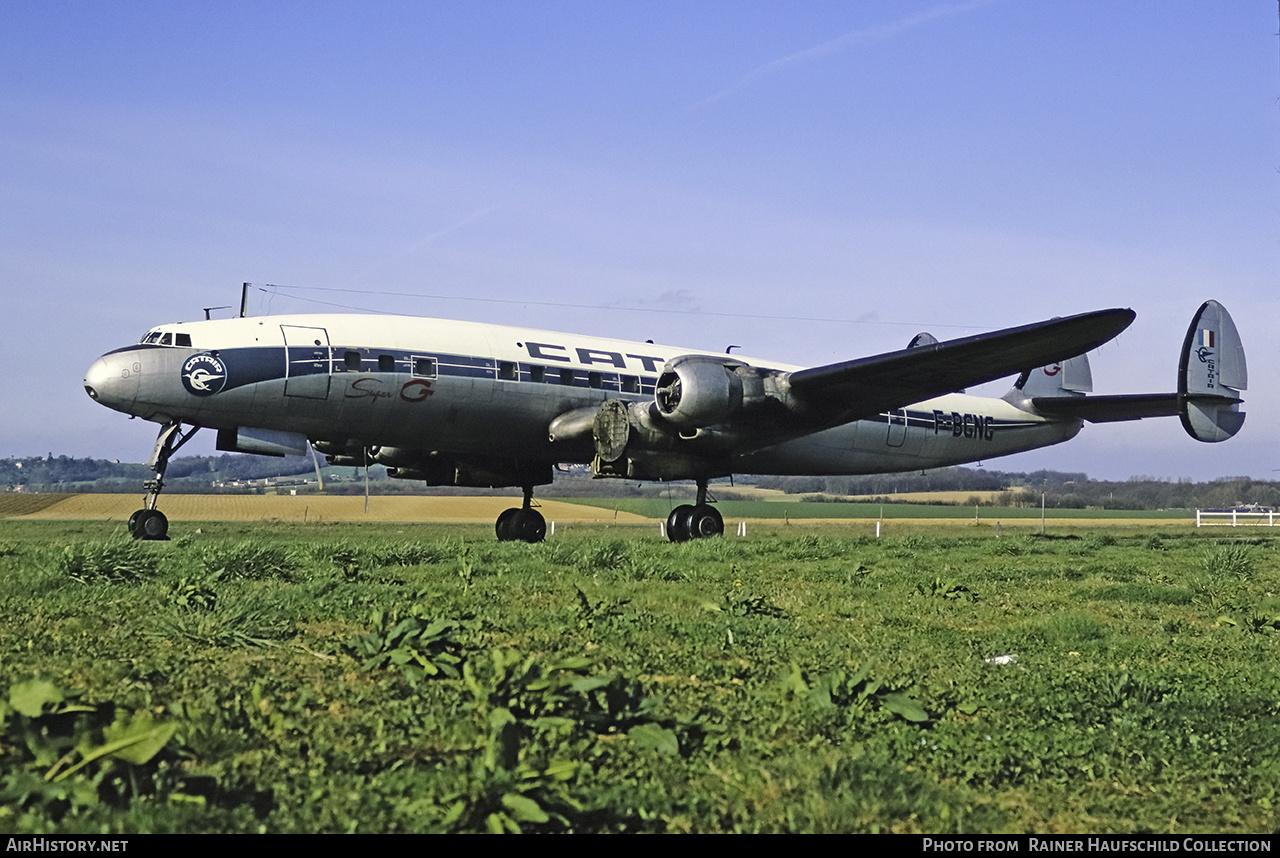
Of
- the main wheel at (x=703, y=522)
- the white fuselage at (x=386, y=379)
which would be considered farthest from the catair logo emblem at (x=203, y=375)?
the main wheel at (x=703, y=522)

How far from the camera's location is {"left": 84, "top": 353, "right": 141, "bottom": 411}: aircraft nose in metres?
17.2

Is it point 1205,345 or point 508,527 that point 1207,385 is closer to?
point 1205,345

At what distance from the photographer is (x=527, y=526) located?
22375 millimetres

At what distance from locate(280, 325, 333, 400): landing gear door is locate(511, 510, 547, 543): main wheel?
569cm

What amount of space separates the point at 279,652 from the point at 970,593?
6764 mm

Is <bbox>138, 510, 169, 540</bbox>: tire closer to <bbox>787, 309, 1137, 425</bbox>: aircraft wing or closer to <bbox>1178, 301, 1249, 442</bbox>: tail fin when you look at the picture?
<bbox>787, 309, 1137, 425</bbox>: aircraft wing

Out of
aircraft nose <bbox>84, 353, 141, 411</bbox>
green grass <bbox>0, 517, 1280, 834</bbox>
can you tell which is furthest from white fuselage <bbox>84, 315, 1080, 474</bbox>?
green grass <bbox>0, 517, 1280, 834</bbox>

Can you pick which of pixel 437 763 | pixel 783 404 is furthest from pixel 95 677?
pixel 783 404

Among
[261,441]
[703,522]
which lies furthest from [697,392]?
[261,441]

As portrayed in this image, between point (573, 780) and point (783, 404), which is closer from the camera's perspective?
point (573, 780)

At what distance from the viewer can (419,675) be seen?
5.30 m

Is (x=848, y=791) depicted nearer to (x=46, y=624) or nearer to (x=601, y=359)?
(x=46, y=624)

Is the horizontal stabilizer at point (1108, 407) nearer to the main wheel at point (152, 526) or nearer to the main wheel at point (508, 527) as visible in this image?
the main wheel at point (508, 527)
